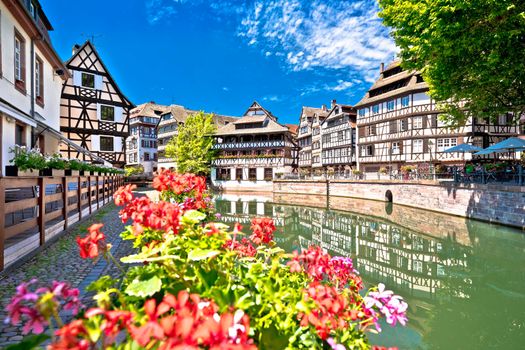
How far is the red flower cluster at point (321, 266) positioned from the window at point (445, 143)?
1349 inches

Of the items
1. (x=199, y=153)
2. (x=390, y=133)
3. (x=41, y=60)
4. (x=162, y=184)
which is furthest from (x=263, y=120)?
(x=162, y=184)

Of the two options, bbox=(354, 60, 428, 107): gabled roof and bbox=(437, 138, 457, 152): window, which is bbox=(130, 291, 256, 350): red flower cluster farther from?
bbox=(437, 138, 457, 152): window

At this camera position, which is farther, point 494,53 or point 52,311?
point 494,53

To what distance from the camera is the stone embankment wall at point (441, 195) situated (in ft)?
52.7

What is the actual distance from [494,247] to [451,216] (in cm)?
873

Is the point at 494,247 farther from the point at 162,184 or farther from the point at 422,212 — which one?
the point at 162,184

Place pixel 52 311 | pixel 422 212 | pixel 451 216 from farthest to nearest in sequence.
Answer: pixel 422 212 < pixel 451 216 < pixel 52 311

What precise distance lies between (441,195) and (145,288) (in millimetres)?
24653

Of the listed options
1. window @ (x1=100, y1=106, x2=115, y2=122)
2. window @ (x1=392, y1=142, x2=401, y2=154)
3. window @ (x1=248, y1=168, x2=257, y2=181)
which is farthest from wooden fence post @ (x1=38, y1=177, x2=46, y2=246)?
window @ (x1=248, y1=168, x2=257, y2=181)

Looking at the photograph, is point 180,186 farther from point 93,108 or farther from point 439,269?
point 93,108

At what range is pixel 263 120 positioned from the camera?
153 ft

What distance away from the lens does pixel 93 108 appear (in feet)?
81.0

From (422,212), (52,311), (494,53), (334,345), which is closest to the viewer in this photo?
(52,311)

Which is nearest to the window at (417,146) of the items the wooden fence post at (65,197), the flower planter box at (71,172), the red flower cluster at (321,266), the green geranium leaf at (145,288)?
the flower planter box at (71,172)
